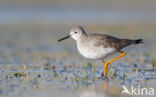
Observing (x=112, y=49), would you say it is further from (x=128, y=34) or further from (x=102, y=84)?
(x=128, y=34)

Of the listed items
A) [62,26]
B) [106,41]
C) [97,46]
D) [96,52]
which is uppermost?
[62,26]

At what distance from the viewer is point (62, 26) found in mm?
19438

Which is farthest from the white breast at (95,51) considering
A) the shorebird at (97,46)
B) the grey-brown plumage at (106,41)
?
the grey-brown plumage at (106,41)

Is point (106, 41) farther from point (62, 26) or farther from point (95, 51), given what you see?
point (62, 26)

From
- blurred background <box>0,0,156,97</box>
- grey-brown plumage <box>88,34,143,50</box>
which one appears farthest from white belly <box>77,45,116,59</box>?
blurred background <box>0,0,156,97</box>

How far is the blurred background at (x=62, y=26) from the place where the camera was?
454 inches

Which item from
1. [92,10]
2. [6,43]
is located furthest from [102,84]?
[92,10]

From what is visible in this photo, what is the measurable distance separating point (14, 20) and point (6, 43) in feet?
24.6

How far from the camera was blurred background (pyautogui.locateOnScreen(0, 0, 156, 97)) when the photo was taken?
11.5m

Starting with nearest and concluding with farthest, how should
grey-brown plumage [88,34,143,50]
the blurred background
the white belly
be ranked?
1. the white belly
2. grey-brown plumage [88,34,143,50]
3. the blurred background

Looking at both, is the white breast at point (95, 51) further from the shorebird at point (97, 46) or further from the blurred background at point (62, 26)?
the blurred background at point (62, 26)

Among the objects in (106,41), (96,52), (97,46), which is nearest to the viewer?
(96,52)

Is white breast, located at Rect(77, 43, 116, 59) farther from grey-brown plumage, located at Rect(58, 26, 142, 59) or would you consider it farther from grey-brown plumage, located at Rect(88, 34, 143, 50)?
grey-brown plumage, located at Rect(88, 34, 143, 50)

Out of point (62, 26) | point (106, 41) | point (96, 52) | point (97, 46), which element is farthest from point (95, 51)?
point (62, 26)
